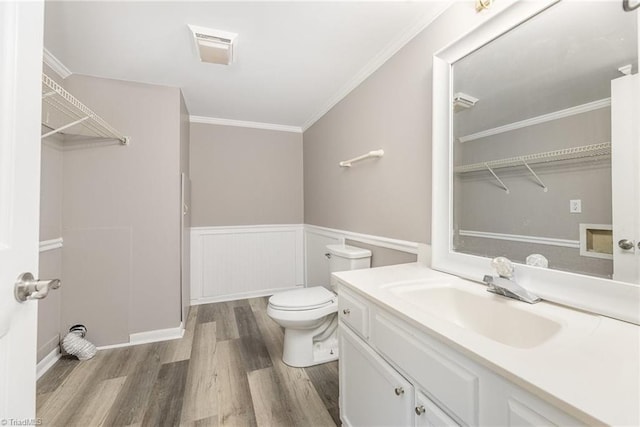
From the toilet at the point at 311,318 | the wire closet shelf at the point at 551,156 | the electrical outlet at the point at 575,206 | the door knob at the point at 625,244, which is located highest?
the wire closet shelf at the point at 551,156

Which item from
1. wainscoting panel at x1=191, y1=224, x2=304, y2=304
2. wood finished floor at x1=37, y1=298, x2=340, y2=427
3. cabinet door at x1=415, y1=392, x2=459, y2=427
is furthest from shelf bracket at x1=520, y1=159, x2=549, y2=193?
wainscoting panel at x1=191, y1=224, x2=304, y2=304

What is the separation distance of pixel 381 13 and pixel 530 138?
100 cm

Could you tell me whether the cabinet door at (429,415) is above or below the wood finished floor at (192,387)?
above

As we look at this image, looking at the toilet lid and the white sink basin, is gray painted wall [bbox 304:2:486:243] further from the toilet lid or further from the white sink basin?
the toilet lid

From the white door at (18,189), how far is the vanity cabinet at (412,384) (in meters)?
0.95

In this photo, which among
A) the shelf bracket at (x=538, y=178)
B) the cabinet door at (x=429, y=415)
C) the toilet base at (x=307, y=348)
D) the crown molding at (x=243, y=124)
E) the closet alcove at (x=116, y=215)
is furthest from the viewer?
the crown molding at (x=243, y=124)

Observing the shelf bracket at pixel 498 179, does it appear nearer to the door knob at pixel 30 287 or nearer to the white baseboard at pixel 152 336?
the door knob at pixel 30 287

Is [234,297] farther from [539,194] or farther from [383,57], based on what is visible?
[539,194]

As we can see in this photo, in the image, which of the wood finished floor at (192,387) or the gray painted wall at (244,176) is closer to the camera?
the wood finished floor at (192,387)

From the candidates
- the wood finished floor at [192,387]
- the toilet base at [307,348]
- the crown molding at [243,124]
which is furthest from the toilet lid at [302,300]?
→ the crown molding at [243,124]

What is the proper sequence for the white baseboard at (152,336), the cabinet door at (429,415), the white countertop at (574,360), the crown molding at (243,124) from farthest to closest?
1. the crown molding at (243,124)
2. the white baseboard at (152,336)
3. the cabinet door at (429,415)
4. the white countertop at (574,360)

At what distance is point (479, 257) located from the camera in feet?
3.82

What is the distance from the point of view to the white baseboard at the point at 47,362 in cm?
170

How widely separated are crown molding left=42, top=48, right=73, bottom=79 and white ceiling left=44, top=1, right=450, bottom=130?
0.03 meters
